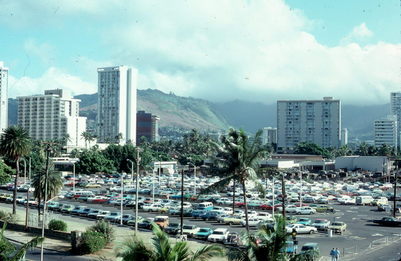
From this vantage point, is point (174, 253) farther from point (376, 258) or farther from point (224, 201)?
point (224, 201)

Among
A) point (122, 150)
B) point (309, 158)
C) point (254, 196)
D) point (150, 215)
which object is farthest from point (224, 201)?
point (309, 158)

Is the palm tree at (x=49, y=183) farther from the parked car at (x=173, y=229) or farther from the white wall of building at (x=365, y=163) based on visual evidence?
the white wall of building at (x=365, y=163)

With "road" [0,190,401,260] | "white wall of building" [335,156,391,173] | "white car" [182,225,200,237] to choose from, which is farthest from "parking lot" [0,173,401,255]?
"white wall of building" [335,156,391,173]

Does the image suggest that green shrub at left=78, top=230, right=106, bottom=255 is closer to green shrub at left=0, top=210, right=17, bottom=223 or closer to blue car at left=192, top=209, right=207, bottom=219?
green shrub at left=0, top=210, right=17, bottom=223

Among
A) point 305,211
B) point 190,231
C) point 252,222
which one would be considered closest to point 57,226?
point 190,231

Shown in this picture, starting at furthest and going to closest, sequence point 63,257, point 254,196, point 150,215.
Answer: point 254,196, point 150,215, point 63,257
